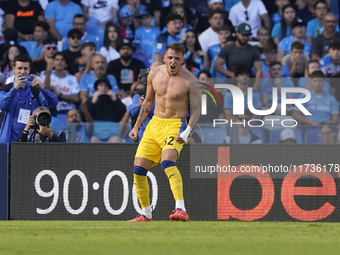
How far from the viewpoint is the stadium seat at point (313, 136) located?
9680mm

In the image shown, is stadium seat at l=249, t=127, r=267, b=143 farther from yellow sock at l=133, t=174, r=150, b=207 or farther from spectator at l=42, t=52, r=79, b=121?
spectator at l=42, t=52, r=79, b=121

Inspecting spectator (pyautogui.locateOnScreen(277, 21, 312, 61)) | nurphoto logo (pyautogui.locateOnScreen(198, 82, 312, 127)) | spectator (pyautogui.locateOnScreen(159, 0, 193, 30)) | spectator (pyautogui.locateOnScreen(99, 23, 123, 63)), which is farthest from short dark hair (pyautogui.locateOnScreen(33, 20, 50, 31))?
spectator (pyautogui.locateOnScreen(277, 21, 312, 61))

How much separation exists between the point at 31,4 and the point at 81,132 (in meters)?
4.81

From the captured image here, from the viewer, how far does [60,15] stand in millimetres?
13766

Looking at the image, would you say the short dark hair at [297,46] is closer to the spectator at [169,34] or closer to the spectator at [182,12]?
the spectator at [182,12]

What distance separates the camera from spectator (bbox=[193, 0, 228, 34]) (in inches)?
549

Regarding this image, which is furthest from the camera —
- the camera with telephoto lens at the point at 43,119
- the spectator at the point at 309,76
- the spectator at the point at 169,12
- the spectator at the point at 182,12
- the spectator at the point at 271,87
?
the spectator at the point at 169,12

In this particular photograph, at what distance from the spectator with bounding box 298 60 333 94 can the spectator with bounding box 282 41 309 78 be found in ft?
0.73

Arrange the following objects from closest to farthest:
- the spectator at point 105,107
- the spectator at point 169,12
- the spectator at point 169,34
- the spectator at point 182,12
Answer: the spectator at point 105,107
the spectator at point 169,34
the spectator at point 182,12
the spectator at point 169,12

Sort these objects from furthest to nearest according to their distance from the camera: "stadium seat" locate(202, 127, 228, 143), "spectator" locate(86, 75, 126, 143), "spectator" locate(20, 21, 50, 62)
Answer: "spectator" locate(20, 21, 50, 62) < "spectator" locate(86, 75, 126, 143) < "stadium seat" locate(202, 127, 228, 143)

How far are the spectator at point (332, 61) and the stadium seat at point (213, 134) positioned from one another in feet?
14.3

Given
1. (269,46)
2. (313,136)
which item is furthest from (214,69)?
(313,136)

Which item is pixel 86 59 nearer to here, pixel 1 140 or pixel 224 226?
pixel 1 140

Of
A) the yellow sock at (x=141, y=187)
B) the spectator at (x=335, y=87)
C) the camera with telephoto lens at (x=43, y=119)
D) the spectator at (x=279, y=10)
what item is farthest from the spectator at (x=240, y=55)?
the yellow sock at (x=141, y=187)
